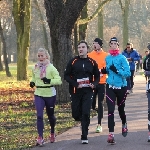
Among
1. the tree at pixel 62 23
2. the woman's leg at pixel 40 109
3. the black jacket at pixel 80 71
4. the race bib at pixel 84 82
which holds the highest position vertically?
the tree at pixel 62 23

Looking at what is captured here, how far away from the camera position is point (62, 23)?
1560 centimetres

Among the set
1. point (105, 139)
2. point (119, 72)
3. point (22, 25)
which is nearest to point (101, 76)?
point (119, 72)

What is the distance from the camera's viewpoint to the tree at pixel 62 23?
50.5ft

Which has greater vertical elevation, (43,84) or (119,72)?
(119,72)

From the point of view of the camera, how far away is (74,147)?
8758 millimetres

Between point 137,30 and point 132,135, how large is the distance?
82.8 meters

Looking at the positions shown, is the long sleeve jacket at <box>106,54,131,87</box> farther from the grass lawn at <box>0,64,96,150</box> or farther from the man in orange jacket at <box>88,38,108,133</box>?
the grass lawn at <box>0,64,96,150</box>

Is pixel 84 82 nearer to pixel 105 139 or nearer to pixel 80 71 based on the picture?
pixel 80 71

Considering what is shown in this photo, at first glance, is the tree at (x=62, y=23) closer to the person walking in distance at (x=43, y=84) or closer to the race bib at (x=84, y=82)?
the person walking in distance at (x=43, y=84)

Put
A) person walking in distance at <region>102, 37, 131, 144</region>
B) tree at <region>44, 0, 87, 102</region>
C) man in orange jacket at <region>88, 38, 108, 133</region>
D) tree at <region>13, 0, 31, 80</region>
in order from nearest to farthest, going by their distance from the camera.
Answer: person walking in distance at <region>102, 37, 131, 144</region> < man in orange jacket at <region>88, 38, 108, 133</region> < tree at <region>44, 0, 87, 102</region> < tree at <region>13, 0, 31, 80</region>

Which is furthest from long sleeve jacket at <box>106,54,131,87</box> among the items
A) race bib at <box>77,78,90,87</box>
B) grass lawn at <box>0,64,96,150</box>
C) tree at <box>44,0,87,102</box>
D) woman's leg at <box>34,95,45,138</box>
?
tree at <box>44,0,87,102</box>

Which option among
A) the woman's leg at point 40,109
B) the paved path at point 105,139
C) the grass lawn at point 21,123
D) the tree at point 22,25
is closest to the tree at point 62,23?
the grass lawn at point 21,123

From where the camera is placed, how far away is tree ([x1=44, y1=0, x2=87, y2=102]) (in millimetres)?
15391

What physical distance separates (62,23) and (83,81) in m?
6.76
